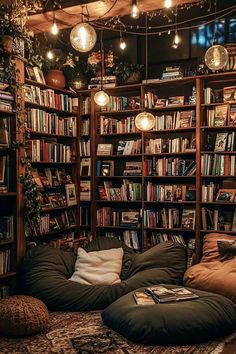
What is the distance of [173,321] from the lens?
3088mm

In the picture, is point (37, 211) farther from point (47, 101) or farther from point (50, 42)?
point (50, 42)

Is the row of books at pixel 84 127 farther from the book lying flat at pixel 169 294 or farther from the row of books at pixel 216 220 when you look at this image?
the book lying flat at pixel 169 294

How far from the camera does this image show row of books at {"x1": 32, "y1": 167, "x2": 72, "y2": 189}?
5.12 m

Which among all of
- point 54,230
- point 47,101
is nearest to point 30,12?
point 47,101

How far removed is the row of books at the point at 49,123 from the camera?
4.96 m

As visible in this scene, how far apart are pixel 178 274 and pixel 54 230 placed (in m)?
1.76

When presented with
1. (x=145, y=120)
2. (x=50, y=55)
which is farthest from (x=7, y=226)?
(x=50, y=55)

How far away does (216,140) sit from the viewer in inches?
205

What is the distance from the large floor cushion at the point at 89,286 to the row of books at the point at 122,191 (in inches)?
40.3

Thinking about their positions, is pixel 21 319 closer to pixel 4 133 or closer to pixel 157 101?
pixel 4 133

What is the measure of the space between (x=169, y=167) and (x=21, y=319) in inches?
110

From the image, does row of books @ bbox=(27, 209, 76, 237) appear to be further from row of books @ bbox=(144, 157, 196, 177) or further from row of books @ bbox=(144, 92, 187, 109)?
row of books @ bbox=(144, 92, 187, 109)

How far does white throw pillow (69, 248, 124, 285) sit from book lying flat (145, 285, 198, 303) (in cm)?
59

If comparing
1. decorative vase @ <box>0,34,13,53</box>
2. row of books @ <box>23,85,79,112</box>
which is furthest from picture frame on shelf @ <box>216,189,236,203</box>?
decorative vase @ <box>0,34,13,53</box>
